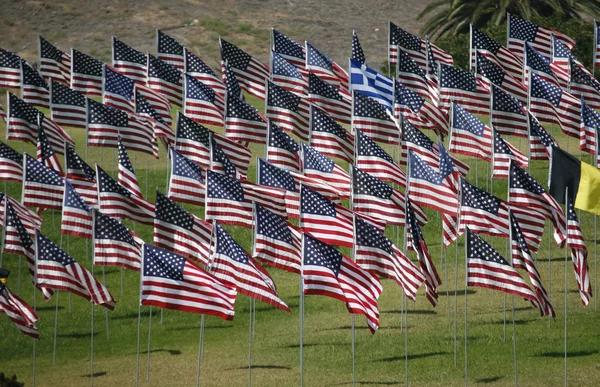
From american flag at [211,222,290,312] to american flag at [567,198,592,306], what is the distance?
717cm

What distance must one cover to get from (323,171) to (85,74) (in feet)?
55.9

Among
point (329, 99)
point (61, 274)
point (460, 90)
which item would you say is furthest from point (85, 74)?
point (61, 274)

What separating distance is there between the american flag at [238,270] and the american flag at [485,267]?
451 centimetres

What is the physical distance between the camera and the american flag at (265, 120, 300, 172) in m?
39.2

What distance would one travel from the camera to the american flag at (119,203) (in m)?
35.2

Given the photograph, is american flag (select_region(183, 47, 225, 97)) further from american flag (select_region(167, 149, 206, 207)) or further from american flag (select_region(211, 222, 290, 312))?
american flag (select_region(211, 222, 290, 312))

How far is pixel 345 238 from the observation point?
30984 mm

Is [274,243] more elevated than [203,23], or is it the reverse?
[203,23]

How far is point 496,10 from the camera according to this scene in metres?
73.1

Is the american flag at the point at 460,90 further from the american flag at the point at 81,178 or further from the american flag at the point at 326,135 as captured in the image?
the american flag at the point at 81,178

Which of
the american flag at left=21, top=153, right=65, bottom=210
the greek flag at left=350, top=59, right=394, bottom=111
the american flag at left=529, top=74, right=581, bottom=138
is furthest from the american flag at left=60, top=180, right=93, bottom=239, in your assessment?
the american flag at left=529, top=74, right=581, bottom=138

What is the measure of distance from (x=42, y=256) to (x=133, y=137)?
13.5m

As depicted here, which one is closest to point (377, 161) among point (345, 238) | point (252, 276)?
point (345, 238)

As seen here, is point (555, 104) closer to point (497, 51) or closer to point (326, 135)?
point (497, 51)
